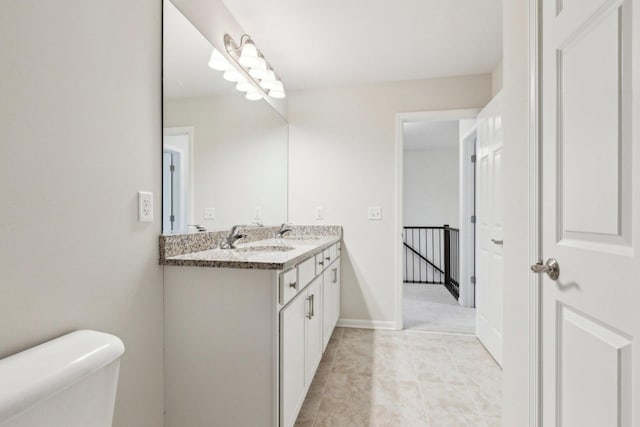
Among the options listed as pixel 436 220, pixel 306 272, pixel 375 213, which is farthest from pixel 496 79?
pixel 436 220

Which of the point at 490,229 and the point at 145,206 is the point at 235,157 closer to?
the point at 145,206

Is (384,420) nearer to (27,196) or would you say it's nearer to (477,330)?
(477,330)

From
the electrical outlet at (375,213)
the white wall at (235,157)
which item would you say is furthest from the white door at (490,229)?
the white wall at (235,157)

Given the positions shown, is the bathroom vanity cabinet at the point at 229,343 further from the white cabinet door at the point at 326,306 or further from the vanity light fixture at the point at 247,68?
the vanity light fixture at the point at 247,68

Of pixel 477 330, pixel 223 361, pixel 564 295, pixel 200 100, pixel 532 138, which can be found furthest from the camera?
pixel 477 330

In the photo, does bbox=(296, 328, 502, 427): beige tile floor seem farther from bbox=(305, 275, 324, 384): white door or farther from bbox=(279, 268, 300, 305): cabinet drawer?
bbox=(279, 268, 300, 305): cabinet drawer

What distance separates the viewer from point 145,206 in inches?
50.0

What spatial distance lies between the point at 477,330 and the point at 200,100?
2.84m

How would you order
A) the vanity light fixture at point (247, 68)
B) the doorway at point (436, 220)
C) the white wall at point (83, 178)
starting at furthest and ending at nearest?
the doorway at point (436, 220), the vanity light fixture at point (247, 68), the white wall at point (83, 178)

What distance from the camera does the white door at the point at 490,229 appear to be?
2.26 m

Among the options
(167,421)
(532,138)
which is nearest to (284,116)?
(532,138)

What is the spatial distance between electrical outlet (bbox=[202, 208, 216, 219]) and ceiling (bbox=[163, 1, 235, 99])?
637 millimetres

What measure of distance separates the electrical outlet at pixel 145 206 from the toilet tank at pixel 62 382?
48 cm

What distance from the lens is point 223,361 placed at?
4.30 feet
